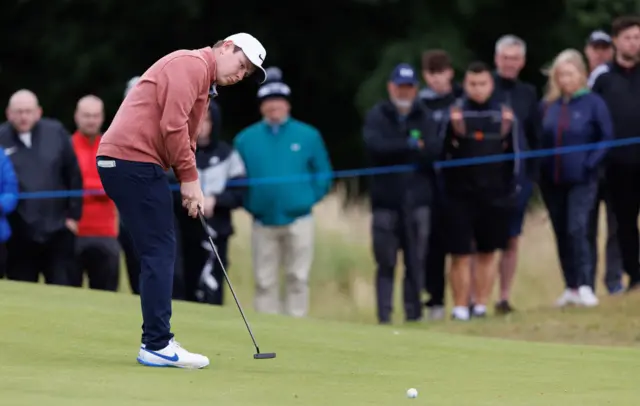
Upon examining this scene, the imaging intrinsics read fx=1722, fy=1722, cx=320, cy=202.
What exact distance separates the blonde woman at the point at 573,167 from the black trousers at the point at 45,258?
4.18 m

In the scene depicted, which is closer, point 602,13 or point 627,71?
point 627,71

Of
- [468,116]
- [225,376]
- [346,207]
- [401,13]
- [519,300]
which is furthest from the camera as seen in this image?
[401,13]

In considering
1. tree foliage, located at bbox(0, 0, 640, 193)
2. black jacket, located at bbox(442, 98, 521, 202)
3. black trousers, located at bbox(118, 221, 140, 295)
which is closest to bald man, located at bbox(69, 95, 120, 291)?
black trousers, located at bbox(118, 221, 140, 295)

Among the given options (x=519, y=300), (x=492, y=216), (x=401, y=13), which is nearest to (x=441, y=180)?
(x=492, y=216)

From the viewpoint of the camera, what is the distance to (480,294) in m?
15.1

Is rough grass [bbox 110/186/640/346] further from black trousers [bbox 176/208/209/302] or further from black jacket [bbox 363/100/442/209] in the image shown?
black trousers [bbox 176/208/209/302]

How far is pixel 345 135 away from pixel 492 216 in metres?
14.5

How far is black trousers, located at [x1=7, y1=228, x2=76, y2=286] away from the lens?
14234 mm

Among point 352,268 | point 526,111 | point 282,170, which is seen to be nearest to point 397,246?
point 282,170

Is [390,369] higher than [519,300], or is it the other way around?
[390,369]

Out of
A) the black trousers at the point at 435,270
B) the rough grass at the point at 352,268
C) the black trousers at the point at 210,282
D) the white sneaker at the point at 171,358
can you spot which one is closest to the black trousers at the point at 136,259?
the black trousers at the point at 210,282

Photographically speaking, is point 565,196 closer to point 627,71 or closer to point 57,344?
point 627,71

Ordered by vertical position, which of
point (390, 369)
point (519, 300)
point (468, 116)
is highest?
point (468, 116)

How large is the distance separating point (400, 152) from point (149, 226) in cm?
593
